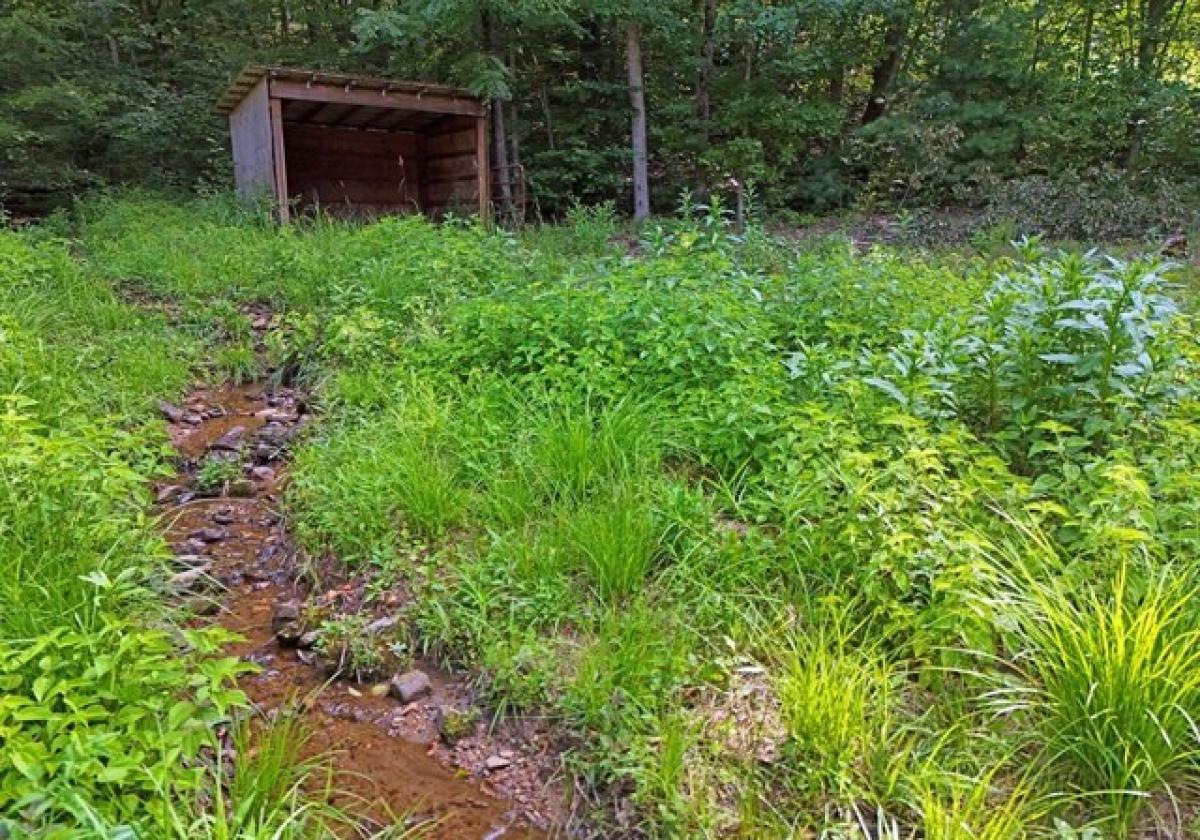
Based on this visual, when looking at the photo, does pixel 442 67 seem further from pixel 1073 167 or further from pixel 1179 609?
pixel 1179 609

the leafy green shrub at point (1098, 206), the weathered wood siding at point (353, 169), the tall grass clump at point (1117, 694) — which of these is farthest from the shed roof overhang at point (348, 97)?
the tall grass clump at point (1117, 694)

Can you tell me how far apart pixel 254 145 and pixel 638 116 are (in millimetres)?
4933

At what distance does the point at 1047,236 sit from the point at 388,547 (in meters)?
8.66

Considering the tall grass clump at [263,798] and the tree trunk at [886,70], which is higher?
the tree trunk at [886,70]

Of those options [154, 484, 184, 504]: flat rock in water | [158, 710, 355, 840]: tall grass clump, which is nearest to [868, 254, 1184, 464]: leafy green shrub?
[158, 710, 355, 840]: tall grass clump

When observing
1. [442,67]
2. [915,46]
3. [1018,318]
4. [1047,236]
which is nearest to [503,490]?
[1018,318]

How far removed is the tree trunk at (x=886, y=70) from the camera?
12.0m

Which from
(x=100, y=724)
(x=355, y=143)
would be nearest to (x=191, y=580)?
(x=100, y=724)

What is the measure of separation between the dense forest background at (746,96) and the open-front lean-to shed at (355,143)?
69 cm

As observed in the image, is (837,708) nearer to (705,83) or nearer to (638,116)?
(638,116)

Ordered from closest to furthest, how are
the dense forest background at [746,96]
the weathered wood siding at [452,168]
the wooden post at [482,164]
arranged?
1. the wooden post at [482,164]
2. the dense forest background at [746,96]
3. the weathered wood siding at [452,168]

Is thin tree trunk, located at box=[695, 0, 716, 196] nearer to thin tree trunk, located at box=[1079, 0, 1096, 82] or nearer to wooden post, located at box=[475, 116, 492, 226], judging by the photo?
wooden post, located at box=[475, 116, 492, 226]

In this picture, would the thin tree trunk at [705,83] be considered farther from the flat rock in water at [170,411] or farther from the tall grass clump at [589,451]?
the tall grass clump at [589,451]

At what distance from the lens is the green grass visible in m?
1.85
